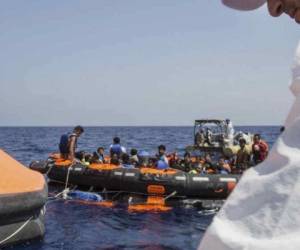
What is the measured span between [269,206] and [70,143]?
1464 cm

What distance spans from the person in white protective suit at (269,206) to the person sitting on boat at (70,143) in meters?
14.0

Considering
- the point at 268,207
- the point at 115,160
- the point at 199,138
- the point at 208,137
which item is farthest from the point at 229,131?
the point at 268,207

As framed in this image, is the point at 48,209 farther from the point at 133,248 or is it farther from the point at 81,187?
the point at 133,248

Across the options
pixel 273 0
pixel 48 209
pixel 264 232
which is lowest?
pixel 48 209

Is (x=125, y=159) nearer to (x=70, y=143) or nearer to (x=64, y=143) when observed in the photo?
(x=70, y=143)

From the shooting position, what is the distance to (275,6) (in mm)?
643

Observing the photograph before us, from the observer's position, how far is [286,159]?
507 mm

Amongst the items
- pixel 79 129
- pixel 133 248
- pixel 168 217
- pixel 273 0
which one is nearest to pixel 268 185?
pixel 273 0

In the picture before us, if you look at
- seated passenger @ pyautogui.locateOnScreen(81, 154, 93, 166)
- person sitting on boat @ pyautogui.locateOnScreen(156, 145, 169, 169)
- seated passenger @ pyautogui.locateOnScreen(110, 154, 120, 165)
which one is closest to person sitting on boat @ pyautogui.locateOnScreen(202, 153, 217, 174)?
person sitting on boat @ pyautogui.locateOnScreen(156, 145, 169, 169)

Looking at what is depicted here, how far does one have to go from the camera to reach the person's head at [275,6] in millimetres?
607

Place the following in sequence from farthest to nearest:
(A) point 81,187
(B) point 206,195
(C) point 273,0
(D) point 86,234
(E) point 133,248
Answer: (A) point 81,187 < (B) point 206,195 < (D) point 86,234 < (E) point 133,248 < (C) point 273,0

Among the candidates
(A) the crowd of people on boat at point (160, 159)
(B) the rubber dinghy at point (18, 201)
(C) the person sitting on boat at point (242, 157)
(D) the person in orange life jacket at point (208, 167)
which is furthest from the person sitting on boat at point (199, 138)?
(B) the rubber dinghy at point (18, 201)

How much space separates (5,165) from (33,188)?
591mm

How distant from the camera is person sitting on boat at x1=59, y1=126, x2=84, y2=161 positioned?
14655 millimetres
